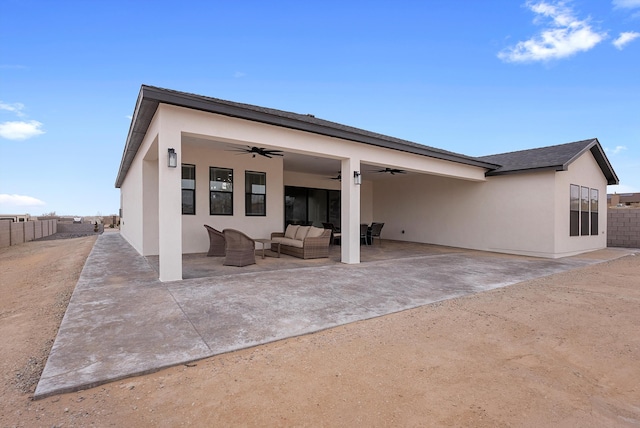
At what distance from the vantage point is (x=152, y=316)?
370 cm

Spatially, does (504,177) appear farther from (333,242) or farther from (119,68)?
(119,68)

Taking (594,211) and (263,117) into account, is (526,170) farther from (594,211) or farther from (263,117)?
(263,117)

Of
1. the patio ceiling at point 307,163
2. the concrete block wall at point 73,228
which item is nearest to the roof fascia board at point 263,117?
the patio ceiling at point 307,163

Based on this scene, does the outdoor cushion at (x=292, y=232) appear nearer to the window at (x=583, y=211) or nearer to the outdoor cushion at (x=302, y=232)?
the outdoor cushion at (x=302, y=232)

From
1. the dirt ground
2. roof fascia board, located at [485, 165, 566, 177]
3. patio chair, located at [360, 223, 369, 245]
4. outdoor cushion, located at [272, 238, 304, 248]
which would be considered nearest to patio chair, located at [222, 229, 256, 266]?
outdoor cushion, located at [272, 238, 304, 248]

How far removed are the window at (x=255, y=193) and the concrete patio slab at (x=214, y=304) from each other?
2.52 m

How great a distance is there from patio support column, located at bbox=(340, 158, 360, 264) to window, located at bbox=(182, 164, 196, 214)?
446 centimetres

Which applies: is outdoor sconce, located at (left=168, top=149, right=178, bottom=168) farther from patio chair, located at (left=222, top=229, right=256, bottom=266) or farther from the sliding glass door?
the sliding glass door

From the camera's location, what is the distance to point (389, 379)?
247cm

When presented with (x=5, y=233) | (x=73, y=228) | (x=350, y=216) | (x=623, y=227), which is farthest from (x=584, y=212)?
(x=73, y=228)

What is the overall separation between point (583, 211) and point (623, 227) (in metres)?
4.57

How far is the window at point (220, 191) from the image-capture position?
9.23 metres

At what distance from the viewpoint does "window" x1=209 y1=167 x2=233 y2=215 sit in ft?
30.3

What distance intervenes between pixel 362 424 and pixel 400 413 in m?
0.29
